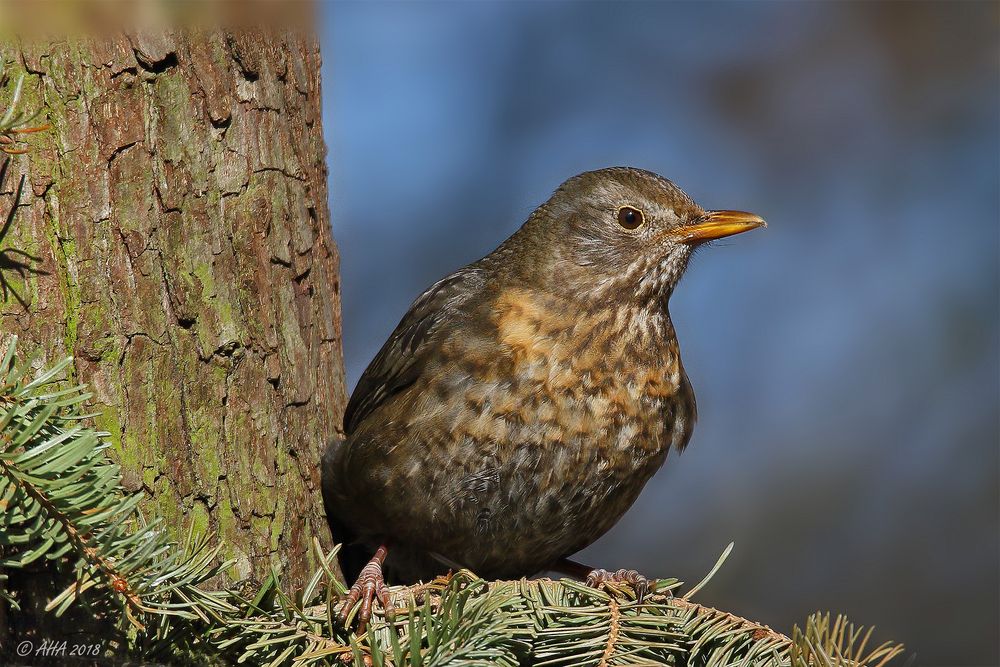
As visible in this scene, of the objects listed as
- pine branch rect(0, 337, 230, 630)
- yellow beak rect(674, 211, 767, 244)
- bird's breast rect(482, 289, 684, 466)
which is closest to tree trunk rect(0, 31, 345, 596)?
pine branch rect(0, 337, 230, 630)

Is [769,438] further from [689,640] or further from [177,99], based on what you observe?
[177,99]

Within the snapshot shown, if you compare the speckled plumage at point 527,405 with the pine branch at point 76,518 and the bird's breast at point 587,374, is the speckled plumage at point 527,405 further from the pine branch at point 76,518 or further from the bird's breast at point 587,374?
the pine branch at point 76,518

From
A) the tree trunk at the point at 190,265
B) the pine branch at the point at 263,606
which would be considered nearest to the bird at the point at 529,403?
the tree trunk at the point at 190,265

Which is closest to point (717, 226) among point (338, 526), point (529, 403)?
point (529, 403)

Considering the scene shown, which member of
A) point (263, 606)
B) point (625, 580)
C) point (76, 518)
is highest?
point (76, 518)

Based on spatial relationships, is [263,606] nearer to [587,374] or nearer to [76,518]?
[76,518]

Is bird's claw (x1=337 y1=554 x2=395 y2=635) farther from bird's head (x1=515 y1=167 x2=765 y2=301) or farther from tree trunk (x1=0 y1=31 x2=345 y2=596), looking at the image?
bird's head (x1=515 y1=167 x2=765 y2=301)

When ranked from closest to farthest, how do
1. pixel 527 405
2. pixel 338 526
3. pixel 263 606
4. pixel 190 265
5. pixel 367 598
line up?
pixel 263 606 → pixel 367 598 → pixel 190 265 → pixel 527 405 → pixel 338 526

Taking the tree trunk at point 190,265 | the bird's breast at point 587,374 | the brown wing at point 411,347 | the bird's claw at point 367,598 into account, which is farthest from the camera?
the brown wing at point 411,347
